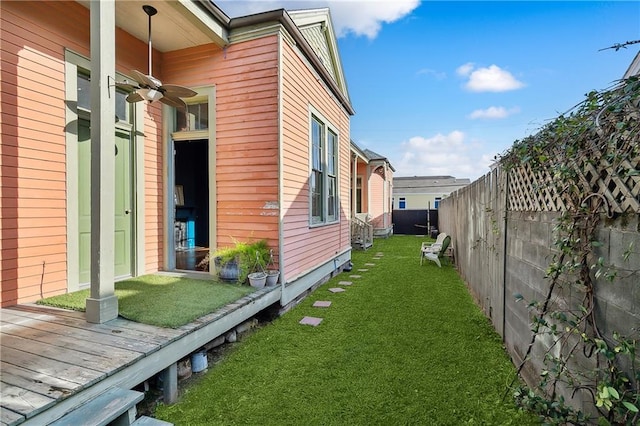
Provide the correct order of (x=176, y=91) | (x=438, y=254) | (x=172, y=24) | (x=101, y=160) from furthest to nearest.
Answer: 1. (x=438, y=254)
2. (x=172, y=24)
3. (x=176, y=91)
4. (x=101, y=160)

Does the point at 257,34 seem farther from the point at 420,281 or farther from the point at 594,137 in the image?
the point at 420,281

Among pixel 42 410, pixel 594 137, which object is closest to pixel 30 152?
pixel 42 410

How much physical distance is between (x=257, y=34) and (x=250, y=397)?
14.2 feet

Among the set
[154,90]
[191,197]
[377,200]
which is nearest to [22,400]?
[154,90]

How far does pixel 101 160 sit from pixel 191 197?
572cm

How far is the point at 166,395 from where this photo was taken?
246 cm

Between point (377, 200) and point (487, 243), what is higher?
point (377, 200)

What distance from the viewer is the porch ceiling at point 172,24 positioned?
364cm

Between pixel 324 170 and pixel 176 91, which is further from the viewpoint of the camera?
pixel 324 170

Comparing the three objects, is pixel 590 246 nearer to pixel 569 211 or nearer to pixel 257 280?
pixel 569 211

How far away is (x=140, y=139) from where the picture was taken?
439 cm

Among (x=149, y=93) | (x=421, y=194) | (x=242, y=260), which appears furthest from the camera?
(x=421, y=194)

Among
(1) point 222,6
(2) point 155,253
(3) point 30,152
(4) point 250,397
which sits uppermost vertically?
(1) point 222,6

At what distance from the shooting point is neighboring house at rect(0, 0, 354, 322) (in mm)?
3006
